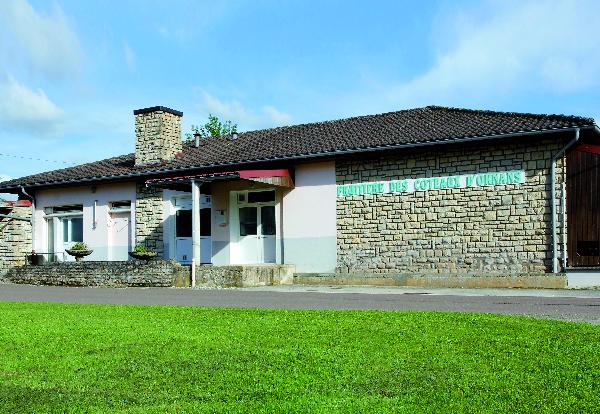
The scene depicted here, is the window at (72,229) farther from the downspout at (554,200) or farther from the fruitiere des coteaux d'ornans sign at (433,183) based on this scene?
the downspout at (554,200)

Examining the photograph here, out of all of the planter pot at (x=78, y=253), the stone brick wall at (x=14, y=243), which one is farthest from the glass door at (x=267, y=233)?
the stone brick wall at (x=14, y=243)

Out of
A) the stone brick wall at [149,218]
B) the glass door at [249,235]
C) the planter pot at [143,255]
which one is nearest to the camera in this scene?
the planter pot at [143,255]

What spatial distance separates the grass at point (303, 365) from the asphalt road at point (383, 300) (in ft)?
5.65

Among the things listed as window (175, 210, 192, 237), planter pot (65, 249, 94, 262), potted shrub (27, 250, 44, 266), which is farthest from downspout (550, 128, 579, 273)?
potted shrub (27, 250, 44, 266)

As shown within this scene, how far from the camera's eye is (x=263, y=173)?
1977 cm

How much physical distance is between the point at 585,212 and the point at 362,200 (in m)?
10.3

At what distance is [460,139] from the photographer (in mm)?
17516

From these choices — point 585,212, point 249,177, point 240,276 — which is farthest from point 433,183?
point 585,212

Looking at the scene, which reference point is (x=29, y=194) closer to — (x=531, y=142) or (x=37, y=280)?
(x=37, y=280)

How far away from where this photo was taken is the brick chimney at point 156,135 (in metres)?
24.6

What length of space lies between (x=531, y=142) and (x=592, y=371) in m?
12.6

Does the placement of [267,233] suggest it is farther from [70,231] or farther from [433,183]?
[70,231]

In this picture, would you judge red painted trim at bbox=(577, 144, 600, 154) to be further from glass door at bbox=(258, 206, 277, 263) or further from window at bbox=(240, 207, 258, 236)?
window at bbox=(240, 207, 258, 236)

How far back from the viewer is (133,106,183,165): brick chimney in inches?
968
